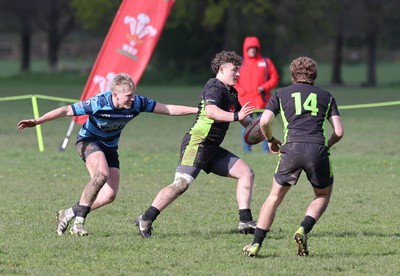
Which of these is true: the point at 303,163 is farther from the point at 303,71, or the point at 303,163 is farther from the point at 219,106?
the point at 219,106

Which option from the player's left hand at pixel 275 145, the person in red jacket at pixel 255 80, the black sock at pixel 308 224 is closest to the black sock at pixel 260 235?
the black sock at pixel 308 224

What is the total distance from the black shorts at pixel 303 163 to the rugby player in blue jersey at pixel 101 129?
1.61 m

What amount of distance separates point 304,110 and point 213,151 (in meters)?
1.66

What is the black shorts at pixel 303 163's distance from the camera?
26.2 feet

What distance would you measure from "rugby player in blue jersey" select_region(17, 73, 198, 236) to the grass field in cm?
31

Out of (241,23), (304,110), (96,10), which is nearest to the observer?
(304,110)

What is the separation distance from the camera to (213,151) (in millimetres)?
9445

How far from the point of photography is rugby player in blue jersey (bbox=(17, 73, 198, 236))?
29.6ft

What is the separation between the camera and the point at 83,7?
54062 mm

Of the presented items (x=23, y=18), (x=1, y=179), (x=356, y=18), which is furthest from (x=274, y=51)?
(x=1, y=179)

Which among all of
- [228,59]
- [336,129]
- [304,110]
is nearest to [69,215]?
A: [228,59]

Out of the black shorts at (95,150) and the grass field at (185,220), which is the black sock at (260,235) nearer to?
the grass field at (185,220)

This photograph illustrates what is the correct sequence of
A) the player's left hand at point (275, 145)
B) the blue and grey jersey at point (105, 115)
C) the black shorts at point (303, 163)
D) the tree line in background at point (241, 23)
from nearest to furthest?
the black shorts at point (303, 163), the player's left hand at point (275, 145), the blue and grey jersey at point (105, 115), the tree line in background at point (241, 23)

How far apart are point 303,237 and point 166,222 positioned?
2.52 m
